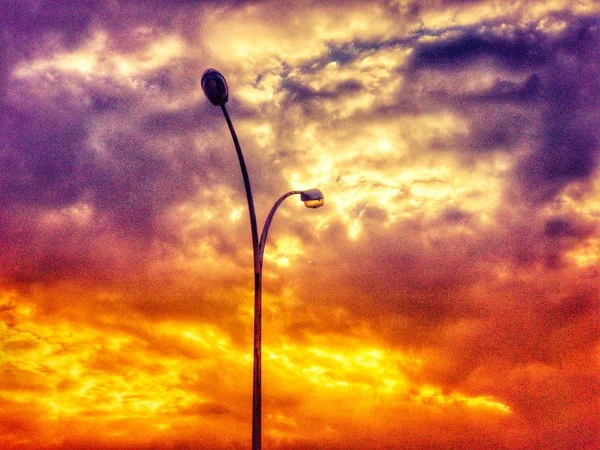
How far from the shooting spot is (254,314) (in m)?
13.7

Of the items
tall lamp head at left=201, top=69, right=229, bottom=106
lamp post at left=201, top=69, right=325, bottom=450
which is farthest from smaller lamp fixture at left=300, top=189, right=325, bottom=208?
tall lamp head at left=201, top=69, right=229, bottom=106

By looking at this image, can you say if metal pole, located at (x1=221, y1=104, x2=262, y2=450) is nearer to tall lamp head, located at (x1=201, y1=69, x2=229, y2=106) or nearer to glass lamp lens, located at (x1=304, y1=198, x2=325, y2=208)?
tall lamp head, located at (x1=201, y1=69, x2=229, y2=106)

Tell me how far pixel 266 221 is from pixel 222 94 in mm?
3377

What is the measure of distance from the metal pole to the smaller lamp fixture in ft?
4.89

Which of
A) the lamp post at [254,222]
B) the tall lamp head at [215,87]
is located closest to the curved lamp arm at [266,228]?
the lamp post at [254,222]

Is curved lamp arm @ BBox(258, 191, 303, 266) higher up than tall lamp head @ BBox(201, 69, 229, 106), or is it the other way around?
tall lamp head @ BBox(201, 69, 229, 106)

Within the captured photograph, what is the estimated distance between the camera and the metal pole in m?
12.8

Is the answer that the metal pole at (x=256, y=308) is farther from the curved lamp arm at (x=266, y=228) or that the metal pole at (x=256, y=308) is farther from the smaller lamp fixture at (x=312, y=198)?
the smaller lamp fixture at (x=312, y=198)

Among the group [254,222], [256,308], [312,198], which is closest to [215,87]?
[254,222]

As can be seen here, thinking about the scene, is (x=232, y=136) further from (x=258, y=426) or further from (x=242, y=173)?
(x=258, y=426)

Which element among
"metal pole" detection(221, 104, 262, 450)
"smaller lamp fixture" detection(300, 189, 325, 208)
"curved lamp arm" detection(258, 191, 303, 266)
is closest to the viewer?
"metal pole" detection(221, 104, 262, 450)

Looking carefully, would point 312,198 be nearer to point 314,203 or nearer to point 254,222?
point 314,203

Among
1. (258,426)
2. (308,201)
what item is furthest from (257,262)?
(258,426)

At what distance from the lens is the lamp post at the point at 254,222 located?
12.9 metres
